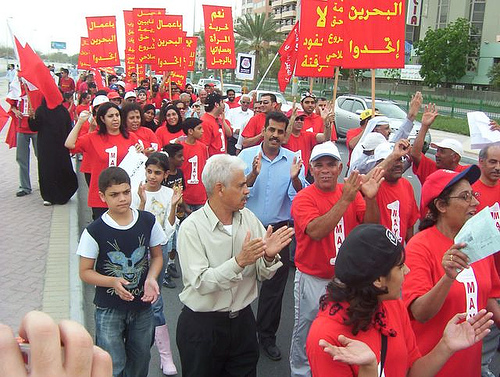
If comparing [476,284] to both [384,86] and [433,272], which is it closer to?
[433,272]

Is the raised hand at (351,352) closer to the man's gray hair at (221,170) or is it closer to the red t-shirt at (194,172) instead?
the man's gray hair at (221,170)

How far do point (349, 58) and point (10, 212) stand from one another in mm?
5697

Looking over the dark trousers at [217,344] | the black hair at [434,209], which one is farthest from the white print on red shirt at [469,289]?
the dark trousers at [217,344]

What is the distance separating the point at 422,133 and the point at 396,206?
1.19 meters

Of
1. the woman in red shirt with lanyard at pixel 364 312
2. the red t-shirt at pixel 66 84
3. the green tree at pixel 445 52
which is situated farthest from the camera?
the green tree at pixel 445 52

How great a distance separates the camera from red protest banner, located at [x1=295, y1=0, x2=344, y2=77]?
789 cm

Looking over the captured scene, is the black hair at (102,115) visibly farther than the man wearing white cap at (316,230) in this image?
Yes

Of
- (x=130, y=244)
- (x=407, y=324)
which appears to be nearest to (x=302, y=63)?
(x=130, y=244)

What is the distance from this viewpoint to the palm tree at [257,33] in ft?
131

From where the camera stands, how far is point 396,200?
3.96 m

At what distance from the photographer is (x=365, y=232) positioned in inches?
78.2

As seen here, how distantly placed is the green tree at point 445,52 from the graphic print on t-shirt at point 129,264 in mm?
37855

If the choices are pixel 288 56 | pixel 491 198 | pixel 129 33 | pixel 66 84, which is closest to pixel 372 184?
pixel 491 198

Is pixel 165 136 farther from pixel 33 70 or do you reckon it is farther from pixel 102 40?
pixel 102 40
